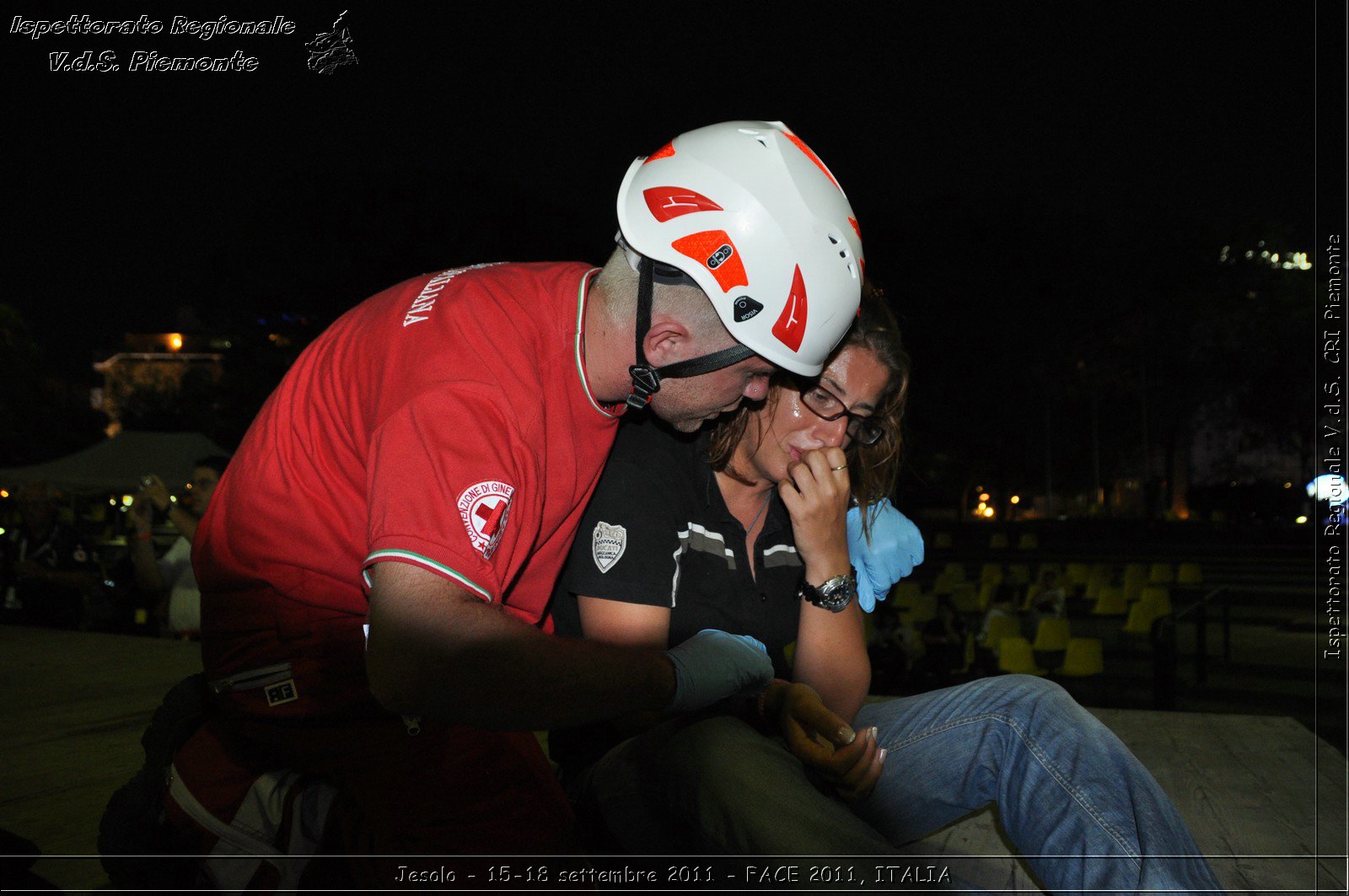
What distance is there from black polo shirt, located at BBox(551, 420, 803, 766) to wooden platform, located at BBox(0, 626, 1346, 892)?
2.30ft

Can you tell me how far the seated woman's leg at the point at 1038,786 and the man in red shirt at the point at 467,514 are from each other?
1.39 feet

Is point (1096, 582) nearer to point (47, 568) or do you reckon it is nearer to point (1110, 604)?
point (1110, 604)

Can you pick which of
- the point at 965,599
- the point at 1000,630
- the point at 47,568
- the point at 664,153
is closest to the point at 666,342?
the point at 664,153

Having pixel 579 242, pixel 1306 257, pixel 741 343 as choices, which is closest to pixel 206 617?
pixel 741 343

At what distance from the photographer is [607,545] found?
190 cm

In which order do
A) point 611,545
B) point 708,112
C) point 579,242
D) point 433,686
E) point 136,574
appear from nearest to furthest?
point 433,686, point 611,545, point 136,574, point 708,112, point 579,242

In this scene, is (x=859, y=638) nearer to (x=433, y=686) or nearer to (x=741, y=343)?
(x=741, y=343)

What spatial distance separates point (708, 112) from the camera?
1466 cm

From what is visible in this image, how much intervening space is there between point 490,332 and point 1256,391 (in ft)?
119

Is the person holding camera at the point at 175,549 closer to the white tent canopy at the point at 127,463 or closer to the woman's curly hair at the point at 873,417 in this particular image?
the woman's curly hair at the point at 873,417

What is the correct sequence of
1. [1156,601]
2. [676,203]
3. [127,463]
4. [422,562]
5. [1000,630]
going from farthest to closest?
[127,463] < [1156,601] < [1000,630] < [676,203] < [422,562]

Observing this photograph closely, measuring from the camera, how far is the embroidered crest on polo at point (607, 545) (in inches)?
74.2

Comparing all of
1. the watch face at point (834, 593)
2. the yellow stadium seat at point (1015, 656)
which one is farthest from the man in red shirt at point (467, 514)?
the yellow stadium seat at point (1015, 656)

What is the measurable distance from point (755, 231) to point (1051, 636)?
869 cm
